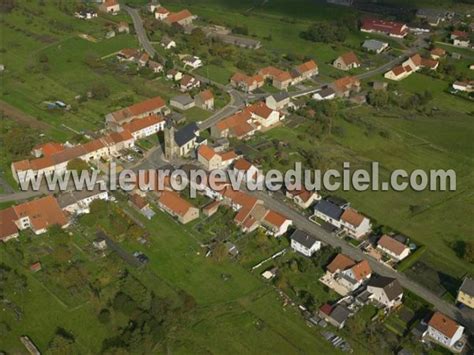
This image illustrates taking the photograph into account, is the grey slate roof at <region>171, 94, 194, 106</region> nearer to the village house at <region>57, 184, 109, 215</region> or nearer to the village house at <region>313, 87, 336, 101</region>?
the village house at <region>313, 87, 336, 101</region>

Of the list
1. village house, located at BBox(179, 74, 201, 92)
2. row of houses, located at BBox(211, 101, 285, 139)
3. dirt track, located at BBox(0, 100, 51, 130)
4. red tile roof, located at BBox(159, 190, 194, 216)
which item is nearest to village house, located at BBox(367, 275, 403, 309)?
red tile roof, located at BBox(159, 190, 194, 216)

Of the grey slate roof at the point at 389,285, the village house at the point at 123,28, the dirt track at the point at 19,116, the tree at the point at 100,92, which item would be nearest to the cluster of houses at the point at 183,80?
the tree at the point at 100,92

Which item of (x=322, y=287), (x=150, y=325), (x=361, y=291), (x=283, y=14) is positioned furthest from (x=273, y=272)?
(x=283, y=14)

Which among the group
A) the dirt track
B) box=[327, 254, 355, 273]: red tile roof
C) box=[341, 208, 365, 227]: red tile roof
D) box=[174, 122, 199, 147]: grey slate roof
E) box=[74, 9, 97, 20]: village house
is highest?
box=[174, 122, 199, 147]: grey slate roof

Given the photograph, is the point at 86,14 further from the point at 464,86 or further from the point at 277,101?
the point at 464,86

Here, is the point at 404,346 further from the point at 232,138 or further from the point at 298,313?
the point at 232,138
